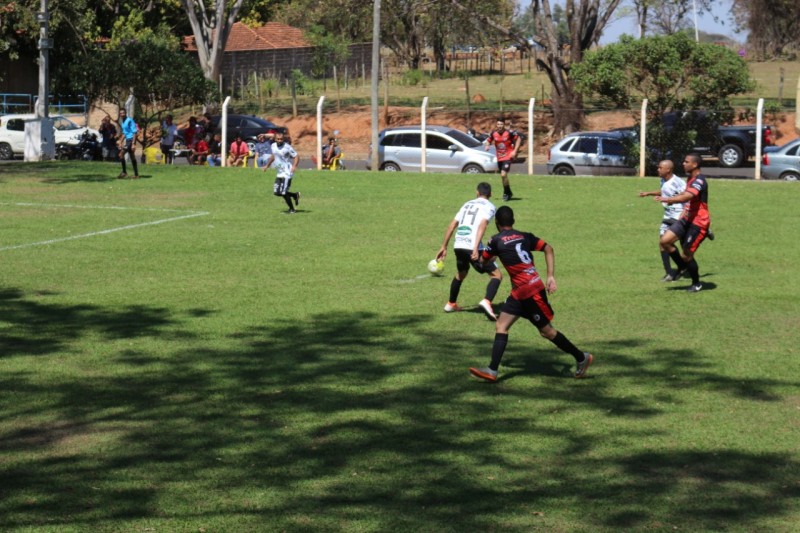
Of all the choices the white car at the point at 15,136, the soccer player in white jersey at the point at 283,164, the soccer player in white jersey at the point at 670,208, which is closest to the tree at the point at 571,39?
the white car at the point at 15,136

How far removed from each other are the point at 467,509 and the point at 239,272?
33.7 feet

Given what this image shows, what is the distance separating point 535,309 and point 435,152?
79.0 feet

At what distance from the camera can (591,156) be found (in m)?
33.2

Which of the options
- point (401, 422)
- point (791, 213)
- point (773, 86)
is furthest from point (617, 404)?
point (773, 86)

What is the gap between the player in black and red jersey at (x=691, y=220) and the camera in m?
15.9

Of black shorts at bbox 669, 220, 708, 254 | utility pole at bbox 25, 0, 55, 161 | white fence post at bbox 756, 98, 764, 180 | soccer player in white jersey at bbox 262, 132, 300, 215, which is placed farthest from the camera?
utility pole at bbox 25, 0, 55, 161

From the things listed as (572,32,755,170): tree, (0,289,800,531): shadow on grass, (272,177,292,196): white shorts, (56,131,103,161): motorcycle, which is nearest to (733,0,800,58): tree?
(572,32,755,170): tree

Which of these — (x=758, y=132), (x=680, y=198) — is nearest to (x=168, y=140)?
(x=758, y=132)

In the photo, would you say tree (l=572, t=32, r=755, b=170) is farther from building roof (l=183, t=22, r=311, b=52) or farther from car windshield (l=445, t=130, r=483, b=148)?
building roof (l=183, t=22, r=311, b=52)

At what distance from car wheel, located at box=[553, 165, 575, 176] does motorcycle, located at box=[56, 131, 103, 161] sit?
15.8 m

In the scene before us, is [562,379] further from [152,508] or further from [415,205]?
[415,205]

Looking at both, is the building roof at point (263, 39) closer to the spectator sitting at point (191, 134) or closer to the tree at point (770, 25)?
the tree at point (770, 25)

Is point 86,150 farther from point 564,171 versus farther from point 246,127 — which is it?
point 564,171

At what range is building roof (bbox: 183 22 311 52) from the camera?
269ft
